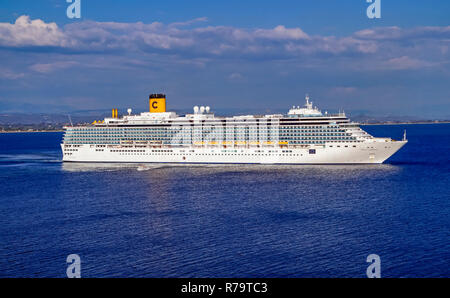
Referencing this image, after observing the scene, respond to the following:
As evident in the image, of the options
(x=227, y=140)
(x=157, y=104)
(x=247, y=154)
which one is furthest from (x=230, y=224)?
(x=157, y=104)

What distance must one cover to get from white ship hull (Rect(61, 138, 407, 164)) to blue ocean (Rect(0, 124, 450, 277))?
176 inches

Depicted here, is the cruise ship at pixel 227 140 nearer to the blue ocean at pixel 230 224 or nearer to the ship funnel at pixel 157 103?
the ship funnel at pixel 157 103

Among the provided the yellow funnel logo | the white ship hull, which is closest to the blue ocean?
the white ship hull

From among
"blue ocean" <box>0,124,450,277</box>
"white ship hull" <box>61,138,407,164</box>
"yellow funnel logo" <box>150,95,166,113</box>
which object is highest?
"yellow funnel logo" <box>150,95,166,113</box>

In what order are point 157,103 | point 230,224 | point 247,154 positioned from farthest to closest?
1. point 157,103
2. point 247,154
3. point 230,224

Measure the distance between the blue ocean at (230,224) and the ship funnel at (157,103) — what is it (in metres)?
21.1

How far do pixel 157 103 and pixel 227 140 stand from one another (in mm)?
Answer: 14760

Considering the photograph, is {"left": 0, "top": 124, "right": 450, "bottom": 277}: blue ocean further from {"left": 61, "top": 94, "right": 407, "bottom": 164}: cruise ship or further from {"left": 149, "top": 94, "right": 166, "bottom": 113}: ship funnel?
{"left": 149, "top": 94, "right": 166, "bottom": 113}: ship funnel

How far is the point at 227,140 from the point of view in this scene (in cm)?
6425

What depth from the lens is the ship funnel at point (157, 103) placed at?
72.9 meters

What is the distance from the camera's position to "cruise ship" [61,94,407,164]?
58.8 m

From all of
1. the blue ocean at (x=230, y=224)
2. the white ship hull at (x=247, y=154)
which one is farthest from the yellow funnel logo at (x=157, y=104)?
the blue ocean at (x=230, y=224)

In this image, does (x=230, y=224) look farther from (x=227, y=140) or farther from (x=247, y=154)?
(x=227, y=140)
